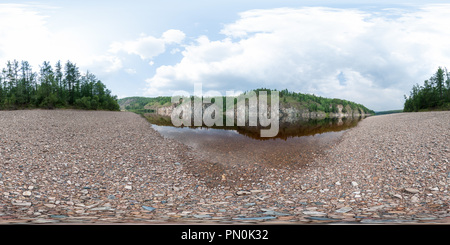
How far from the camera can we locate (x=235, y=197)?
8.92 meters

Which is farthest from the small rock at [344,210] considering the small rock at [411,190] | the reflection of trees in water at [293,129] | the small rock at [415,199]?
the reflection of trees in water at [293,129]

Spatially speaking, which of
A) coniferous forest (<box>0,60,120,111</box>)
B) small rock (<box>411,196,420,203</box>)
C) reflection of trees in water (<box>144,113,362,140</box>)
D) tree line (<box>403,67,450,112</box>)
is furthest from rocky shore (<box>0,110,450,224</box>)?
tree line (<box>403,67,450,112</box>)

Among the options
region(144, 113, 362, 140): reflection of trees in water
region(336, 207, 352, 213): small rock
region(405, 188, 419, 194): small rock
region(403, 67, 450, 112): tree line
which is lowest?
region(336, 207, 352, 213): small rock

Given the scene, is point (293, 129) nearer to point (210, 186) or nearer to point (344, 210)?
point (210, 186)

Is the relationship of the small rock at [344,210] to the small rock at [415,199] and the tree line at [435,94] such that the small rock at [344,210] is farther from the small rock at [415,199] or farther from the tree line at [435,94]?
the tree line at [435,94]

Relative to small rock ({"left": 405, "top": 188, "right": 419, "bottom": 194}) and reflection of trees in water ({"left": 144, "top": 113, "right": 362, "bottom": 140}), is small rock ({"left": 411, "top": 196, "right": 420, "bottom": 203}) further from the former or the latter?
reflection of trees in water ({"left": 144, "top": 113, "right": 362, "bottom": 140})

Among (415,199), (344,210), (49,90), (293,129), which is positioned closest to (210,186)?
(344,210)

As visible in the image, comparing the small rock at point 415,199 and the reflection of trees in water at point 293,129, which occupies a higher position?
the reflection of trees in water at point 293,129

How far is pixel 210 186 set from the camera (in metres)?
10.3

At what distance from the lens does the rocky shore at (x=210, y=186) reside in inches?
234

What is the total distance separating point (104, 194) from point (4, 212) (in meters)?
2.92

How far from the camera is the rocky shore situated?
5938mm
